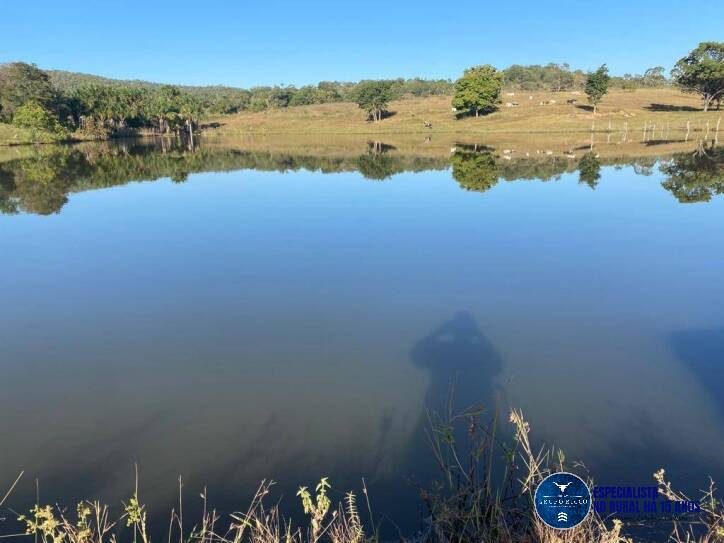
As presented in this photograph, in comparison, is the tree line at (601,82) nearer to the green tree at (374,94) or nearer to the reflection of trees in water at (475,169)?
the green tree at (374,94)

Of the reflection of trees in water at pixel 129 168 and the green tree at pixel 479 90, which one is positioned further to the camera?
the green tree at pixel 479 90

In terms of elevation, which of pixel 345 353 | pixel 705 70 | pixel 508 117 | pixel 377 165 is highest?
pixel 705 70

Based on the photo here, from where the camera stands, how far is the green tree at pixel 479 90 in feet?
274

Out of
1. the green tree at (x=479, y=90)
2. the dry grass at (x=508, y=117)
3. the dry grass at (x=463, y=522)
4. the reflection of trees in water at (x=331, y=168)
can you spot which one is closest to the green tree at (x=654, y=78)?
the dry grass at (x=508, y=117)

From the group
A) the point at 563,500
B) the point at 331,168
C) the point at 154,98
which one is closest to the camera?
the point at 563,500

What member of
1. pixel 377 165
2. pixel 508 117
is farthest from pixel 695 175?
pixel 508 117

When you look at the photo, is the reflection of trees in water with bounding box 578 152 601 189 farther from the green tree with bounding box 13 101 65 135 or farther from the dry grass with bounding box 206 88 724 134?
the green tree with bounding box 13 101 65 135

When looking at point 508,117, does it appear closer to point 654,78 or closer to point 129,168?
point 129,168

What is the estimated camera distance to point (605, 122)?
71688 millimetres

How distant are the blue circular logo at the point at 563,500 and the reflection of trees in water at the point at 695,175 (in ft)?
80.4

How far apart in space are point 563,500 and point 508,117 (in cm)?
8714

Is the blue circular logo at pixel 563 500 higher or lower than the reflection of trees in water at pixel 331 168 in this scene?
Answer: lower

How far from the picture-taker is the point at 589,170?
33312mm

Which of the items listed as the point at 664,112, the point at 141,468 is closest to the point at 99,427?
the point at 141,468
